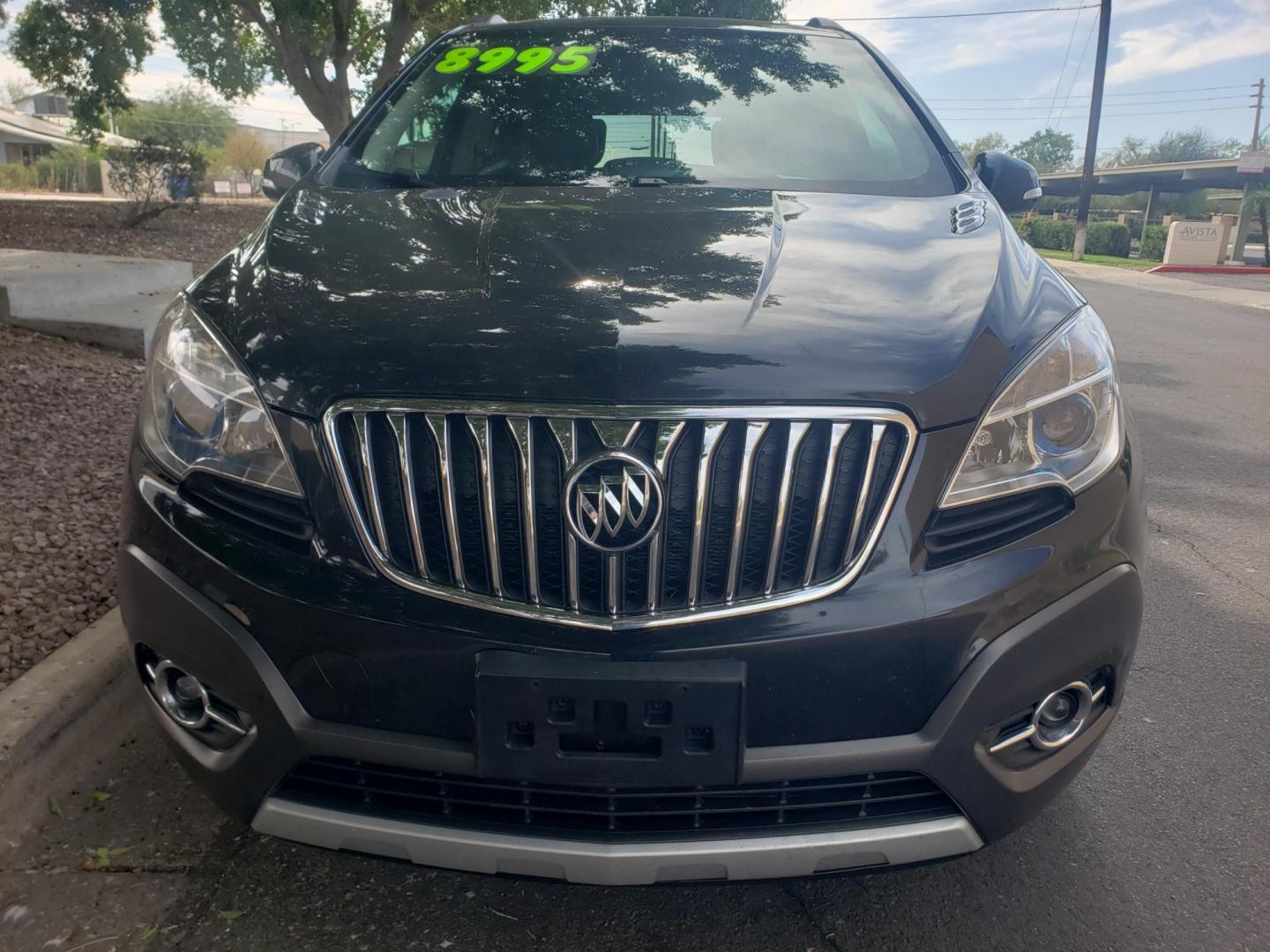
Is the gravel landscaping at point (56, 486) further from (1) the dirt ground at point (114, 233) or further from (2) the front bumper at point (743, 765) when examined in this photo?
(1) the dirt ground at point (114, 233)

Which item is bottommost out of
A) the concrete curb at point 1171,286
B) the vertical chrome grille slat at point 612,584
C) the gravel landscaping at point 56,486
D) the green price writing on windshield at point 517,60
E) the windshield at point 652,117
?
the concrete curb at point 1171,286

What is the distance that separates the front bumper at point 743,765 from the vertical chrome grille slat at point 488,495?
0.91ft

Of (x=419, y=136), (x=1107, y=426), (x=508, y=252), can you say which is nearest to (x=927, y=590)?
(x=1107, y=426)

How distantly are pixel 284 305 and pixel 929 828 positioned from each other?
4.76 feet

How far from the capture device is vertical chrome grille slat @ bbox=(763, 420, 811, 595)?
5.55 feet

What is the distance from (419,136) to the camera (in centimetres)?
333

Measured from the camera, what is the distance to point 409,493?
5.63ft

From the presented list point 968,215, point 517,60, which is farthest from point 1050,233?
point 968,215

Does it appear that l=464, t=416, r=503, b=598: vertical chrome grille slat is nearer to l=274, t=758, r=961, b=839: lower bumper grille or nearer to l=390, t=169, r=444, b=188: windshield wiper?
Result: l=274, t=758, r=961, b=839: lower bumper grille

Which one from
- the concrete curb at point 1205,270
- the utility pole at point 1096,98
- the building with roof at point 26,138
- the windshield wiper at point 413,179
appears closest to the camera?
the windshield wiper at point 413,179

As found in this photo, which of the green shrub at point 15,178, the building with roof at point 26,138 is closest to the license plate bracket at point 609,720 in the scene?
the green shrub at point 15,178

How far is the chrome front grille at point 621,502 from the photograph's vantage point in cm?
167

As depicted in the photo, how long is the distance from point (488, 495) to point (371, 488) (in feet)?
0.63

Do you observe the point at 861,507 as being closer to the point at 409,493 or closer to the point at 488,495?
the point at 488,495
